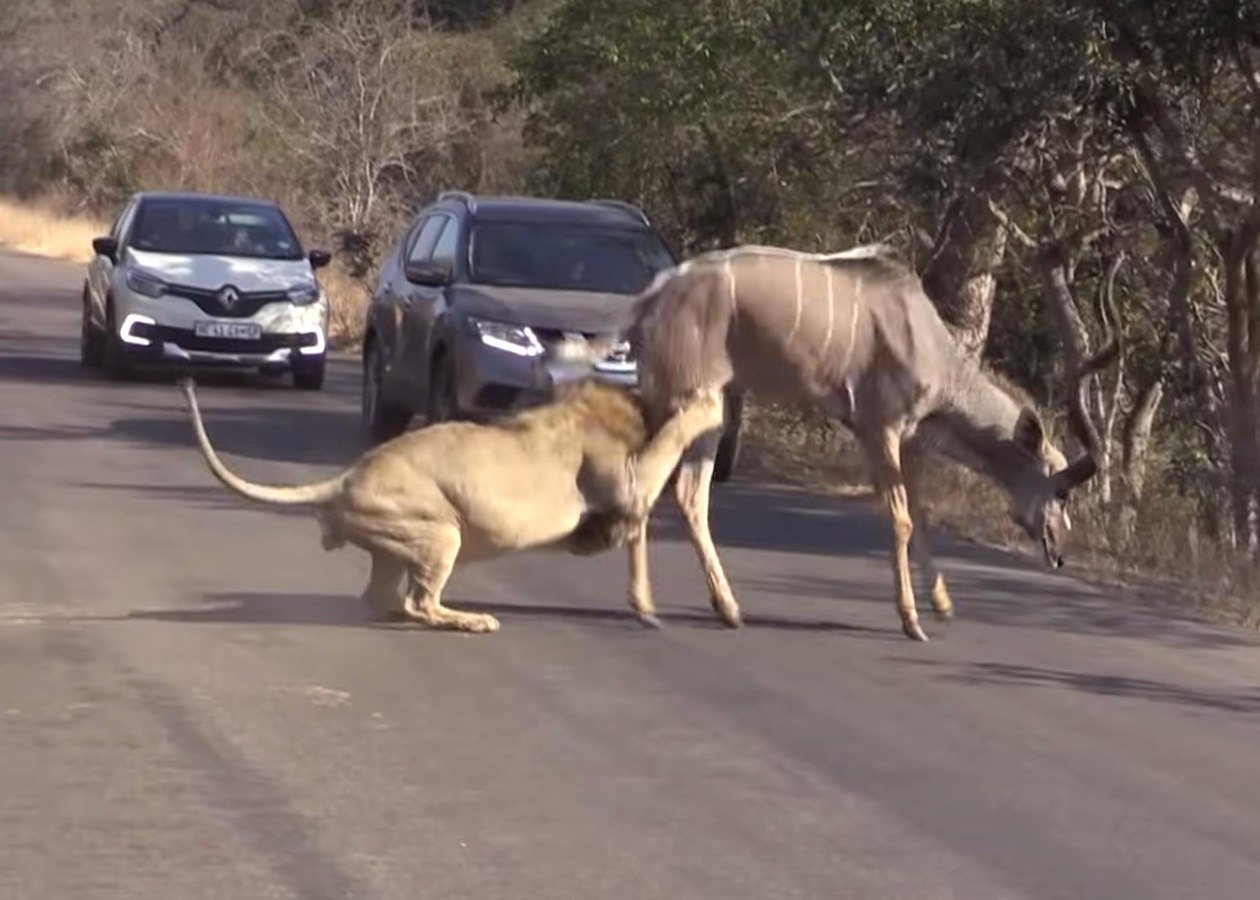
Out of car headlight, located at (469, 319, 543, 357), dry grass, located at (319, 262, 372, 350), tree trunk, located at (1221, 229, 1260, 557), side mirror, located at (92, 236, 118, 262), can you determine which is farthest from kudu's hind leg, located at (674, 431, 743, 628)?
dry grass, located at (319, 262, 372, 350)

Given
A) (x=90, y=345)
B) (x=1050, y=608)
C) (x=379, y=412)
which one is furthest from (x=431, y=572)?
(x=90, y=345)

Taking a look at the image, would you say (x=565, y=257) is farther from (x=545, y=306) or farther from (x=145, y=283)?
(x=145, y=283)

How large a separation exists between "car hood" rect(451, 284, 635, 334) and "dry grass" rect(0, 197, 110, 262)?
98.3ft

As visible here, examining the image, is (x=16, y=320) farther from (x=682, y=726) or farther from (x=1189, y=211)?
(x=682, y=726)

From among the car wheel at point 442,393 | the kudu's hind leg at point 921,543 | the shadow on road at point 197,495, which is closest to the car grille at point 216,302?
the car wheel at point 442,393

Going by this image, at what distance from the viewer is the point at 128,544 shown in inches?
525

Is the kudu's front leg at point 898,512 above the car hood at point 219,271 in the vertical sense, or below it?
below

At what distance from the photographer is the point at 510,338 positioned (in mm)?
16688

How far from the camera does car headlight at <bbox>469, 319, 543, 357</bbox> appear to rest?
16.6 m

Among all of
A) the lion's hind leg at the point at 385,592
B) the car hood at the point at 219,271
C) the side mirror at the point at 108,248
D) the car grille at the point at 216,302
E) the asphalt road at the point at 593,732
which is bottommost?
the asphalt road at the point at 593,732

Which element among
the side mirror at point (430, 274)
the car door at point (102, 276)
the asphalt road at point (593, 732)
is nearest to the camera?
the asphalt road at point (593, 732)

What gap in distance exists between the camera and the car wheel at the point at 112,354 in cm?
2252

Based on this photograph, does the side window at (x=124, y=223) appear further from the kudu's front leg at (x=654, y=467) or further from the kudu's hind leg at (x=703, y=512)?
the kudu's front leg at (x=654, y=467)

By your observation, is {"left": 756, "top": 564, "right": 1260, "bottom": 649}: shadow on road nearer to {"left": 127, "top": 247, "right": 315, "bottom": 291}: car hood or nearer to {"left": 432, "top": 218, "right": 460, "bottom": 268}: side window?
{"left": 432, "top": 218, "right": 460, "bottom": 268}: side window
